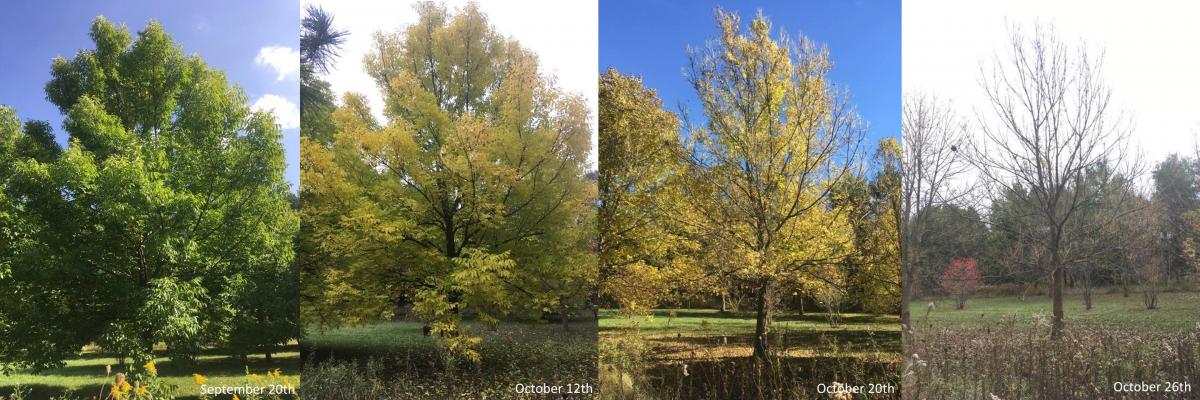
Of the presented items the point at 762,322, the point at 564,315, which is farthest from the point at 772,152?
the point at 564,315

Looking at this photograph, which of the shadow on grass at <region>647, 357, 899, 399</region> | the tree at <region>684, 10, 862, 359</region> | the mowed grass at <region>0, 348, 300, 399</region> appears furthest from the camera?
the mowed grass at <region>0, 348, 300, 399</region>

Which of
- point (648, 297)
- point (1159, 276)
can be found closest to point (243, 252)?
point (648, 297)

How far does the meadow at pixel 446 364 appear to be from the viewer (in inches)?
239

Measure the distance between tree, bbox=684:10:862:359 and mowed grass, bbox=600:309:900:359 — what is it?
0.65ft

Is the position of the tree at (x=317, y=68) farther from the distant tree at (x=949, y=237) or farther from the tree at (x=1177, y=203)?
the tree at (x=1177, y=203)

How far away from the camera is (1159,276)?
6.42 m

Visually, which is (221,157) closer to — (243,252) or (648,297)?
(243,252)

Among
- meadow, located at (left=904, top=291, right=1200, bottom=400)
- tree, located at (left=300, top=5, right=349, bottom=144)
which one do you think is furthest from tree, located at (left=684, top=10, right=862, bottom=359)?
tree, located at (left=300, top=5, right=349, bottom=144)

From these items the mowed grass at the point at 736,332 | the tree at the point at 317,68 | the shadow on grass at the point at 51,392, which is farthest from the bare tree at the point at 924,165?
the shadow on grass at the point at 51,392

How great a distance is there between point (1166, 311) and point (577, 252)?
5.91m

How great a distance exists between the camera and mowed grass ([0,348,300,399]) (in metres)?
8.56

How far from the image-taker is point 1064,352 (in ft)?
17.6

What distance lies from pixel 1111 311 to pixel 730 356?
379 centimetres

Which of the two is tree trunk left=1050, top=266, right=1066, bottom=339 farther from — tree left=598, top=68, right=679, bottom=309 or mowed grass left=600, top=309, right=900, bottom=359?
tree left=598, top=68, right=679, bottom=309
